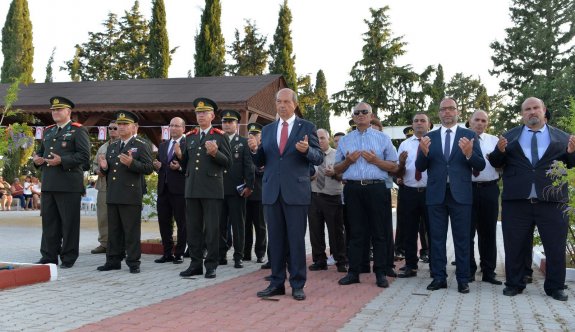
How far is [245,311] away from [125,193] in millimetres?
2996

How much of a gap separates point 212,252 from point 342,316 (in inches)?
99.2

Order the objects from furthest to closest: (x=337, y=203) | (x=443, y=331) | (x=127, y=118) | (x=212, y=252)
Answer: (x=337, y=203), (x=127, y=118), (x=212, y=252), (x=443, y=331)

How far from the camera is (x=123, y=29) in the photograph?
166 ft

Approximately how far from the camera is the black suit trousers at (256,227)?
8602 mm

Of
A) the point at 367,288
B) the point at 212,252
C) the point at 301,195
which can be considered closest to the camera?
the point at 301,195

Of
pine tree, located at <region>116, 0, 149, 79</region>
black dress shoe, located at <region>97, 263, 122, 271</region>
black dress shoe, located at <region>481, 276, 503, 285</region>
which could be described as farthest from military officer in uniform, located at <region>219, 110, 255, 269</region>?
pine tree, located at <region>116, 0, 149, 79</region>

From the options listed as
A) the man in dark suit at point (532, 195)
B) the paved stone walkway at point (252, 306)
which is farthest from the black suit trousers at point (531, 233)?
the paved stone walkway at point (252, 306)

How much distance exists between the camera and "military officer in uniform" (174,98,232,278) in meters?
6.95

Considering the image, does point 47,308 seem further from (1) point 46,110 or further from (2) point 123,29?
(2) point 123,29

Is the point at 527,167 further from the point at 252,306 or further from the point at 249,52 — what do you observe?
the point at 249,52

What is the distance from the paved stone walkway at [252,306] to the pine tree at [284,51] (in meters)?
32.5

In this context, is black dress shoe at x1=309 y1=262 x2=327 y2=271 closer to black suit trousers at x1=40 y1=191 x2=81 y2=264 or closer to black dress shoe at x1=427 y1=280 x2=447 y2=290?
black dress shoe at x1=427 y1=280 x2=447 y2=290

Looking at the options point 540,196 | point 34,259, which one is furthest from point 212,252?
point 540,196

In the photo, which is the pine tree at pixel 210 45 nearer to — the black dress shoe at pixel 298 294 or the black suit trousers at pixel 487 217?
the black suit trousers at pixel 487 217
